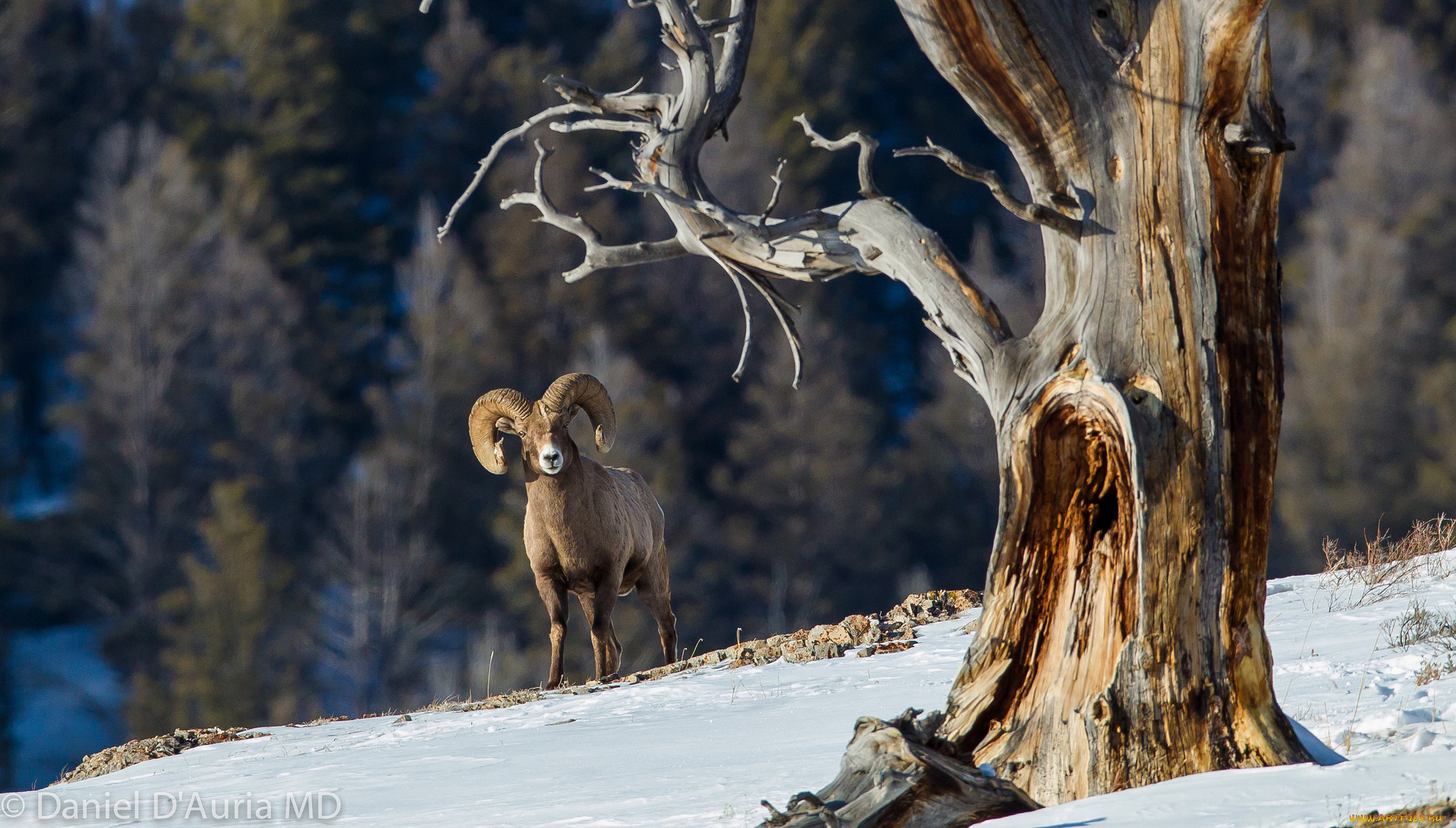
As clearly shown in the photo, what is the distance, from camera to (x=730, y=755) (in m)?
Answer: 6.21

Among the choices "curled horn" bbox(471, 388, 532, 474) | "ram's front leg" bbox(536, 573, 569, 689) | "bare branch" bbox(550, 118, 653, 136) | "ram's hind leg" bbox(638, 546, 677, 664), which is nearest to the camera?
"bare branch" bbox(550, 118, 653, 136)

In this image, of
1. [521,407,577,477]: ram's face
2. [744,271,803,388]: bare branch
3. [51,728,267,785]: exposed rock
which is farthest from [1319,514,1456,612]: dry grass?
[51,728,267,785]: exposed rock

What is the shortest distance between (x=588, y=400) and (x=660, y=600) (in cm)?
154

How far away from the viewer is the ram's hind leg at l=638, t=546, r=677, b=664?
37.0ft

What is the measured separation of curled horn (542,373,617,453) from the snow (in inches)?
88.7

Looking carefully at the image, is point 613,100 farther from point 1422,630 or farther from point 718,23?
point 1422,630

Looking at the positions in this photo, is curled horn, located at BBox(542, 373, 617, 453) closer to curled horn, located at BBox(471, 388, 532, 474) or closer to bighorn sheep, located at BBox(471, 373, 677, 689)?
bighorn sheep, located at BBox(471, 373, 677, 689)

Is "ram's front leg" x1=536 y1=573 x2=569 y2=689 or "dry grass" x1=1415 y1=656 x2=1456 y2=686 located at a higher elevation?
"ram's front leg" x1=536 y1=573 x2=569 y2=689

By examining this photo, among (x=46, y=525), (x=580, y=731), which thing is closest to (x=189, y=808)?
(x=580, y=731)

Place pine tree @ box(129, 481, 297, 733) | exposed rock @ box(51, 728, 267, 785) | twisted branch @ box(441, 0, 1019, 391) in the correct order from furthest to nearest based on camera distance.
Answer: pine tree @ box(129, 481, 297, 733), exposed rock @ box(51, 728, 267, 785), twisted branch @ box(441, 0, 1019, 391)

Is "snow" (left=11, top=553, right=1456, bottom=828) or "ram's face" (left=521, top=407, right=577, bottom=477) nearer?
"snow" (left=11, top=553, right=1456, bottom=828)

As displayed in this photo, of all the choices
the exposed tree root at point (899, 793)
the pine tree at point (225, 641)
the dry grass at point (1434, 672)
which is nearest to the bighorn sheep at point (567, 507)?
the dry grass at point (1434, 672)

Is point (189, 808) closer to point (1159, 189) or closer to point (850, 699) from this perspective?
point (850, 699)

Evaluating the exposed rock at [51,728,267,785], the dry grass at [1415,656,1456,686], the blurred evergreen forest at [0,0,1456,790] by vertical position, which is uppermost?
the blurred evergreen forest at [0,0,1456,790]
